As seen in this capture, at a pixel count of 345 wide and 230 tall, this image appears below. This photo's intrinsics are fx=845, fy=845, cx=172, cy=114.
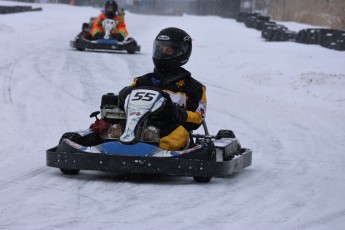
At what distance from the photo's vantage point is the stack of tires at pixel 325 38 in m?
20.2

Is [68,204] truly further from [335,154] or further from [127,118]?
[335,154]

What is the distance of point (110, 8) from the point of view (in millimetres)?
20469

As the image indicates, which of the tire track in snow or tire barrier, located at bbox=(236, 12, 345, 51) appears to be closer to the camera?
the tire track in snow

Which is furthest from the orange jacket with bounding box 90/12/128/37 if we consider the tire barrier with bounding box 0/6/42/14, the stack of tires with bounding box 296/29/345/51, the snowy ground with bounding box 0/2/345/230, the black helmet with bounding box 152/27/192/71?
the tire barrier with bounding box 0/6/42/14

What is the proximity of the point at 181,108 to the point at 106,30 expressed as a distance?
43.8 ft

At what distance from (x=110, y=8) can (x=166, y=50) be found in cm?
1303

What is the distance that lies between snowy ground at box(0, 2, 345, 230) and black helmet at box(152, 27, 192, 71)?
1.18m

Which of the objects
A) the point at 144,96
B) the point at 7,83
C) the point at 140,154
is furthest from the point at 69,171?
the point at 7,83

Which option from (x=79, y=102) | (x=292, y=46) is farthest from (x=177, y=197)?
(x=292, y=46)

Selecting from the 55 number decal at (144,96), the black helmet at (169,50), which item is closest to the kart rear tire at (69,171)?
the 55 number decal at (144,96)

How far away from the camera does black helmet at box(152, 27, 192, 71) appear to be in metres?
7.66

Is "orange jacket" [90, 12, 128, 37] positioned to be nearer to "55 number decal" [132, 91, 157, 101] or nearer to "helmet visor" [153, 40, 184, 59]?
"helmet visor" [153, 40, 184, 59]

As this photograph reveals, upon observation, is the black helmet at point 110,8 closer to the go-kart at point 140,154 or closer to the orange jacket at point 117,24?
the orange jacket at point 117,24

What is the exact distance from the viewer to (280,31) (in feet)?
82.0
